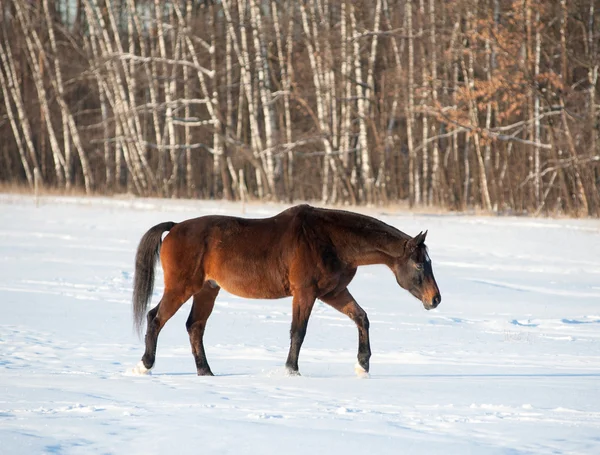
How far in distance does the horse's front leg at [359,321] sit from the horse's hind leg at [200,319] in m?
1.14

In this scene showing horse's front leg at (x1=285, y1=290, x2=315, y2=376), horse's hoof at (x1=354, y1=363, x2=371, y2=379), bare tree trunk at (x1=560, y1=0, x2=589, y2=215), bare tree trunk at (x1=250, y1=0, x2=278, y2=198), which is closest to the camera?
horse's hoof at (x1=354, y1=363, x2=371, y2=379)

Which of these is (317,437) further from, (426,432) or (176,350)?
(176,350)

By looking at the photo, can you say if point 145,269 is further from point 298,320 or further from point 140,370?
point 298,320

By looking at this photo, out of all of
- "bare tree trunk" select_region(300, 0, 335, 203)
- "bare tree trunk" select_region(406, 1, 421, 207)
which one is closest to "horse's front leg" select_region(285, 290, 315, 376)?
"bare tree trunk" select_region(406, 1, 421, 207)

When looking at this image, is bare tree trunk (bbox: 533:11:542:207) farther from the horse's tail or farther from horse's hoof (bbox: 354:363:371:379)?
horse's hoof (bbox: 354:363:371:379)

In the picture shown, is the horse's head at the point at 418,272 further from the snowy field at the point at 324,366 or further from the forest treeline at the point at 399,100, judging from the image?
the forest treeline at the point at 399,100

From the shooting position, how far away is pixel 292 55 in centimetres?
3462

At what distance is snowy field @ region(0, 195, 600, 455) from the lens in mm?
5738

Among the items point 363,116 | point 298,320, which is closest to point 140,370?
point 298,320

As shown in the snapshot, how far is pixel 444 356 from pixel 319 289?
2072 mm

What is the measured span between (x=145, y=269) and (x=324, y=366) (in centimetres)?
191

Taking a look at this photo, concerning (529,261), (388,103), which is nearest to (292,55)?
(388,103)

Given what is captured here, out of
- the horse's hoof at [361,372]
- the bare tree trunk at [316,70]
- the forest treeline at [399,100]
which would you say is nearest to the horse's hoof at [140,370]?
the horse's hoof at [361,372]

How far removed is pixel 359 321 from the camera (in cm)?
875
